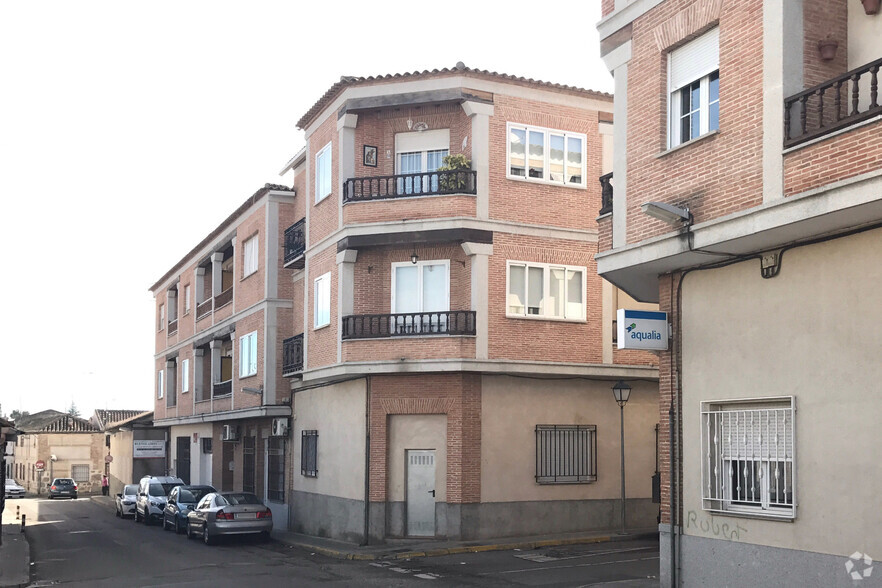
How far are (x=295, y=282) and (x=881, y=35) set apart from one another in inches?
853

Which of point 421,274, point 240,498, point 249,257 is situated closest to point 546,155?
point 421,274

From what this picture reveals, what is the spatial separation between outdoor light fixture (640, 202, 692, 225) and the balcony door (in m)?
10.8

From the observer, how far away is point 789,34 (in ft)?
39.3

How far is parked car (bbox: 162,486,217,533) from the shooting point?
3145cm

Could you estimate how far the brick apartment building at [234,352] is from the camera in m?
31.2

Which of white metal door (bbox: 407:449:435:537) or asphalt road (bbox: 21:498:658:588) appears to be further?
white metal door (bbox: 407:449:435:537)

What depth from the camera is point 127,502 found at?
40.9 m

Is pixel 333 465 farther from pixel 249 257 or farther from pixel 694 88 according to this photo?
pixel 694 88

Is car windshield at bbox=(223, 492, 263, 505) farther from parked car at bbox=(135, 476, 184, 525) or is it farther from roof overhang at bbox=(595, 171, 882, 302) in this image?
roof overhang at bbox=(595, 171, 882, 302)

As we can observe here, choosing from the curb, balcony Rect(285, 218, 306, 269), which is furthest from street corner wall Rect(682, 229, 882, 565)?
balcony Rect(285, 218, 306, 269)

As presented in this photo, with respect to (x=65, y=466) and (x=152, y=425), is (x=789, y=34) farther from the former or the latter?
(x=65, y=466)

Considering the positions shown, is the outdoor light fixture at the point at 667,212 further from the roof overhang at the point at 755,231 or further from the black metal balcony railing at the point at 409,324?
the black metal balcony railing at the point at 409,324

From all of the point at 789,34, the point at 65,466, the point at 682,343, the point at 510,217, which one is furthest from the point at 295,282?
the point at 65,466

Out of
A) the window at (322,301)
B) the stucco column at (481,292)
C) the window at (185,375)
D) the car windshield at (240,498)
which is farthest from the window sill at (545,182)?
the window at (185,375)
